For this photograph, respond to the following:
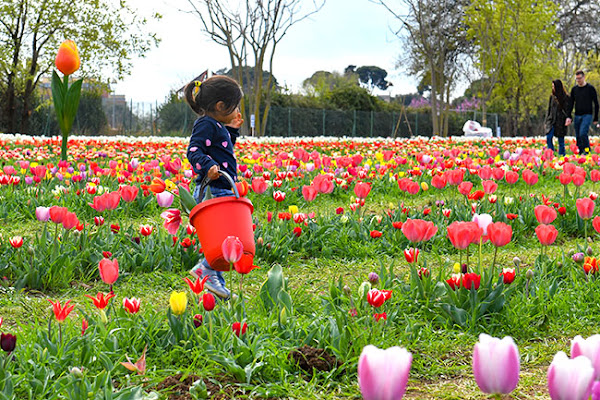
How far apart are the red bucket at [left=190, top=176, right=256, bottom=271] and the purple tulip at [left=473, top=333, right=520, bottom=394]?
5.29 feet

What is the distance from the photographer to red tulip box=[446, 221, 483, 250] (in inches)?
94.6


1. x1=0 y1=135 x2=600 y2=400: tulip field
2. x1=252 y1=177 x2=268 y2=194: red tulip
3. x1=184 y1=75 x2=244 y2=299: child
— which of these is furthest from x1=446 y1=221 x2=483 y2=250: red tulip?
x1=252 y1=177 x2=268 y2=194: red tulip

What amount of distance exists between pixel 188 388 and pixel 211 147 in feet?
4.99

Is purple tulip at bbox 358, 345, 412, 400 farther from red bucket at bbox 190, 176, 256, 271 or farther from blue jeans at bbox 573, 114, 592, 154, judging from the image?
blue jeans at bbox 573, 114, 592, 154

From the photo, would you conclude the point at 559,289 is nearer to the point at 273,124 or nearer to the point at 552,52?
the point at 273,124

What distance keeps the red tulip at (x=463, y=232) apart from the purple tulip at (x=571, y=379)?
1439 millimetres

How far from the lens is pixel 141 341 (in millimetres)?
2215

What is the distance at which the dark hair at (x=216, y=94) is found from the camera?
321cm

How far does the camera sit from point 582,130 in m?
10.5

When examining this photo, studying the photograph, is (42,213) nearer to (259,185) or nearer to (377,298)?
(259,185)

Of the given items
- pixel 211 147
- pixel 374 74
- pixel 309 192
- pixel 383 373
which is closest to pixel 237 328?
pixel 383 373

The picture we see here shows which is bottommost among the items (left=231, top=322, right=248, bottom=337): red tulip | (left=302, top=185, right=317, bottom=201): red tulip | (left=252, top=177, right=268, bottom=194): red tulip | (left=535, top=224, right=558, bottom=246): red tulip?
(left=231, top=322, right=248, bottom=337): red tulip

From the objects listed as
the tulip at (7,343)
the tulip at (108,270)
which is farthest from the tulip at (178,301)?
the tulip at (7,343)

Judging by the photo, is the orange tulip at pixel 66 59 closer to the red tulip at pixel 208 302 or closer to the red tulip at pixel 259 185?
the red tulip at pixel 259 185
